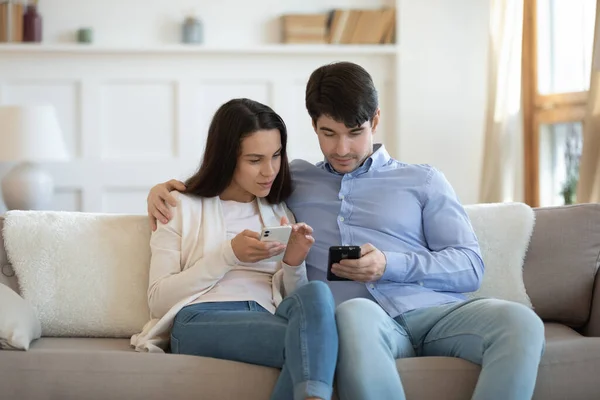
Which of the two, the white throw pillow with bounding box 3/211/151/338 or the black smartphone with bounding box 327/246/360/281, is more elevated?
the black smartphone with bounding box 327/246/360/281

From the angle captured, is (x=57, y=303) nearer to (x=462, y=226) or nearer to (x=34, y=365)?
(x=34, y=365)

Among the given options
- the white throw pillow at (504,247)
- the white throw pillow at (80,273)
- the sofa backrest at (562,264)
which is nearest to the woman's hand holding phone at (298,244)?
the white throw pillow at (80,273)

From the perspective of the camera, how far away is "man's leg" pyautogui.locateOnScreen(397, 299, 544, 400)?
1912mm

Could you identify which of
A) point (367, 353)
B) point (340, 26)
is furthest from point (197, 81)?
point (367, 353)

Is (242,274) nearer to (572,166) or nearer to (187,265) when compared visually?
(187,265)

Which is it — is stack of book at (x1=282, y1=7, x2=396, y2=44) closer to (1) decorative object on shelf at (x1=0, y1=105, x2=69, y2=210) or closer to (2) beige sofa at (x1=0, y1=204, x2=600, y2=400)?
(1) decorative object on shelf at (x1=0, y1=105, x2=69, y2=210)

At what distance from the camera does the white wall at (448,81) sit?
5223mm

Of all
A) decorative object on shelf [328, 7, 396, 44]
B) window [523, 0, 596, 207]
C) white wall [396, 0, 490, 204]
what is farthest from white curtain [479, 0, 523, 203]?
decorative object on shelf [328, 7, 396, 44]

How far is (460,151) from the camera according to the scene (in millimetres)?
5223

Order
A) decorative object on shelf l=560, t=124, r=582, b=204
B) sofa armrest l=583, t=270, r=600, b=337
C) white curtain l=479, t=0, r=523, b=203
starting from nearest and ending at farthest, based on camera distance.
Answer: sofa armrest l=583, t=270, r=600, b=337 < decorative object on shelf l=560, t=124, r=582, b=204 < white curtain l=479, t=0, r=523, b=203

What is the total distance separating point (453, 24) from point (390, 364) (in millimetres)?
3628

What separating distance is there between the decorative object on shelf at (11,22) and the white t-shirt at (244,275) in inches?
122

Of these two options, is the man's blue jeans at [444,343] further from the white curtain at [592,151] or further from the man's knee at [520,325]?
the white curtain at [592,151]

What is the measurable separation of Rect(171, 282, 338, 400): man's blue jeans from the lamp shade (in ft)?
8.16
